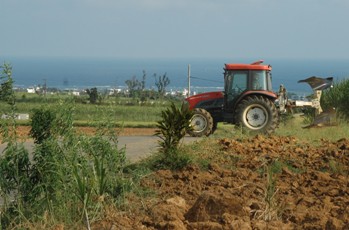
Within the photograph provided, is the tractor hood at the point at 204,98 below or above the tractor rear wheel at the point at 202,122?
above

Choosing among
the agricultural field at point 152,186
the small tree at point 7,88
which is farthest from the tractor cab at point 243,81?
the small tree at point 7,88

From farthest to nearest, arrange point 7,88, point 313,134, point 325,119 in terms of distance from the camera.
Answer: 1. point 325,119
2. point 313,134
3. point 7,88

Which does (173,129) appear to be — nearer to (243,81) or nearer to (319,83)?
(243,81)

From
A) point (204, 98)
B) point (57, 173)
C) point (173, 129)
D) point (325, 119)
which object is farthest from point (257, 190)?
point (204, 98)

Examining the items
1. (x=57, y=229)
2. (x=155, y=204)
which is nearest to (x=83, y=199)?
(x=57, y=229)

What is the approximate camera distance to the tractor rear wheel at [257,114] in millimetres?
23578

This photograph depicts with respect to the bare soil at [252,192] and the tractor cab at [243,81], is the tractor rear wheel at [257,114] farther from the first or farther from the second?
the bare soil at [252,192]

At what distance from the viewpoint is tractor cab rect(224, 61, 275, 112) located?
2453cm

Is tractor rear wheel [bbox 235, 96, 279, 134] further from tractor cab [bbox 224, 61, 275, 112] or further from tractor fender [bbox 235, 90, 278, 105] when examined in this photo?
tractor cab [bbox 224, 61, 275, 112]

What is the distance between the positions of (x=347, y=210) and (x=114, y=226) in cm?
281

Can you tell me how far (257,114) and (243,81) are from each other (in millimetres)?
1258

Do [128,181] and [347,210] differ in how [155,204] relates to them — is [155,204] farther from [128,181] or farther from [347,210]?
[347,210]

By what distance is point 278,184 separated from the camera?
40.6 ft

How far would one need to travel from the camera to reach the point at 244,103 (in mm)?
23844
